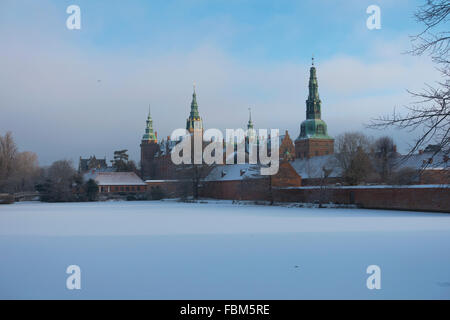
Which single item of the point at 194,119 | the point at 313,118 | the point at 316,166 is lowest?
the point at 316,166

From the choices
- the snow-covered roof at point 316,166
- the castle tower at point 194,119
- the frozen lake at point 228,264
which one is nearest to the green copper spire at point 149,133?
the castle tower at point 194,119

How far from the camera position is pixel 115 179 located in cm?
6956

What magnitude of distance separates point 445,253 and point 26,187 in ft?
210

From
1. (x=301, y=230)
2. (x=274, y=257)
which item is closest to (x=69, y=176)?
(x=301, y=230)

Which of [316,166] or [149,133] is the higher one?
[149,133]

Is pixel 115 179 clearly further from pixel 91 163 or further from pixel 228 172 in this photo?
pixel 91 163

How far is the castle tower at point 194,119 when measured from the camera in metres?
83.6

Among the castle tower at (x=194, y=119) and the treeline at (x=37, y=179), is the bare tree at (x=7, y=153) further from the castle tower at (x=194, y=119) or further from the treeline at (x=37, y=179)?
the castle tower at (x=194, y=119)

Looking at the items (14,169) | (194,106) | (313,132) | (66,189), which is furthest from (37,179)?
(313,132)

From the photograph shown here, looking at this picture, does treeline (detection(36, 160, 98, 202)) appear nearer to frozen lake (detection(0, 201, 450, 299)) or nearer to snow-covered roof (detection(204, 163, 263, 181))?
snow-covered roof (detection(204, 163, 263, 181))

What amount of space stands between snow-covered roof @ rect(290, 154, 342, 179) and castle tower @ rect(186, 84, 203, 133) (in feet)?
96.7

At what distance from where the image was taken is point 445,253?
34.3 feet

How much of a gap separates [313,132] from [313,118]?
2.47 metres
